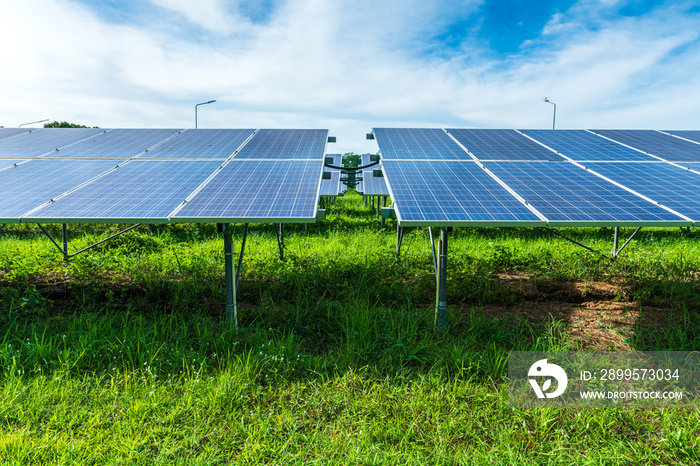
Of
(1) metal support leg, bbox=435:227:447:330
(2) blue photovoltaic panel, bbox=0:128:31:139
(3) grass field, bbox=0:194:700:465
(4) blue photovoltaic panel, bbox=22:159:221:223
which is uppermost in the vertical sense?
(2) blue photovoltaic panel, bbox=0:128:31:139

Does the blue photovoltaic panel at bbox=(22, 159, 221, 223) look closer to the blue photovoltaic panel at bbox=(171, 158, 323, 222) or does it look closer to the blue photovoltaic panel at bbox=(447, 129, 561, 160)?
the blue photovoltaic panel at bbox=(171, 158, 323, 222)

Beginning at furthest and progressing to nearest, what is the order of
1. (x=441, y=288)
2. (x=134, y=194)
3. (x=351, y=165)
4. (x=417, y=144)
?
1. (x=351, y=165)
2. (x=417, y=144)
3. (x=134, y=194)
4. (x=441, y=288)

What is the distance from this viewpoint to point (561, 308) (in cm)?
623

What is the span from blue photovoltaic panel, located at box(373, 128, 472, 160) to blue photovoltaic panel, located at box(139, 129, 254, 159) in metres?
3.45

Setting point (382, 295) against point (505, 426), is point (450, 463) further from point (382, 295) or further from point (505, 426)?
point (382, 295)

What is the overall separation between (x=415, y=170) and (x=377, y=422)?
4387 mm

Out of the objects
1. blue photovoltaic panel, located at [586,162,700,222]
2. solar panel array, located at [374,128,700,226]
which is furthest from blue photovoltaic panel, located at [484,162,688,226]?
blue photovoltaic panel, located at [586,162,700,222]

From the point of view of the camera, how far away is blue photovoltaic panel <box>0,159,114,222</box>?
5387 millimetres

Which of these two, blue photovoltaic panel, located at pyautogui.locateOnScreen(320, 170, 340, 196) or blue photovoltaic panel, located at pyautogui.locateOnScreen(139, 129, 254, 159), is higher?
blue photovoltaic panel, located at pyautogui.locateOnScreen(139, 129, 254, 159)

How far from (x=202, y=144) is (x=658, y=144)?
434 inches

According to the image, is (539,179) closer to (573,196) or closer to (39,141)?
(573,196)

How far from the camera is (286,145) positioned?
881 centimetres

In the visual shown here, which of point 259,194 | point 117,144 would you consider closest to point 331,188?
point 117,144

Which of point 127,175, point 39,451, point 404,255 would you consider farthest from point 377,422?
point 127,175
